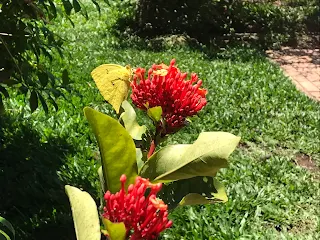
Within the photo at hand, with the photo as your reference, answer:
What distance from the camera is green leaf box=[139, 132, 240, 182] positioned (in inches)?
29.7

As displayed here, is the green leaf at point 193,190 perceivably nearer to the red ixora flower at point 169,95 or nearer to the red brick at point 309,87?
the red ixora flower at point 169,95

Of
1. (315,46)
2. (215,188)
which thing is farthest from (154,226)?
(315,46)

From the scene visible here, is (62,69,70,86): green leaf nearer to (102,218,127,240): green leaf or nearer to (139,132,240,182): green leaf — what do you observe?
(139,132,240,182): green leaf

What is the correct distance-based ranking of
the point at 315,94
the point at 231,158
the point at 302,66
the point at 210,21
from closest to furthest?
the point at 231,158 < the point at 315,94 < the point at 302,66 < the point at 210,21

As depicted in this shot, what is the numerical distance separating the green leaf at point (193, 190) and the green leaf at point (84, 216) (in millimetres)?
173

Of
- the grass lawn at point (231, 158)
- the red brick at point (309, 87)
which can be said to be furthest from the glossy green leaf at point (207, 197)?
the red brick at point (309, 87)

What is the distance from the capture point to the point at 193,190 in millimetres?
854

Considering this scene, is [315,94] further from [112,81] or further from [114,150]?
[114,150]

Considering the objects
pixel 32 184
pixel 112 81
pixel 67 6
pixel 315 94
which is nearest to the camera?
pixel 112 81

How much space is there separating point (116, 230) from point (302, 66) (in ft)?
20.4

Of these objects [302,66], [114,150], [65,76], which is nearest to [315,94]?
[302,66]

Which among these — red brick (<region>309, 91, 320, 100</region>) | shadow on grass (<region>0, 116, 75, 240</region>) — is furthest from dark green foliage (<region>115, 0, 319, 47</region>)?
shadow on grass (<region>0, 116, 75, 240</region>)

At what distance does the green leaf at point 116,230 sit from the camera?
2.02 feet

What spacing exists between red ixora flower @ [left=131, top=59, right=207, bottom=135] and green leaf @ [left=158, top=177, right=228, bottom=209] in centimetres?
10
